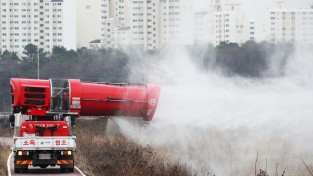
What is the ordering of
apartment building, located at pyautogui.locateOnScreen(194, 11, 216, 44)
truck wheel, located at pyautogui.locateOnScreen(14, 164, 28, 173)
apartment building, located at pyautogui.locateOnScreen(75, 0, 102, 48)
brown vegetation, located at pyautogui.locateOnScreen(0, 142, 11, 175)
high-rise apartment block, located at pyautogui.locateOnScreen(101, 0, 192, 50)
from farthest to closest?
apartment building, located at pyautogui.locateOnScreen(75, 0, 102, 48) < high-rise apartment block, located at pyautogui.locateOnScreen(101, 0, 192, 50) < apartment building, located at pyautogui.locateOnScreen(194, 11, 216, 44) < brown vegetation, located at pyautogui.locateOnScreen(0, 142, 11, 175) < truck wheel, located at pyautogui.locateOnScreen(14, 164, 28, 173)

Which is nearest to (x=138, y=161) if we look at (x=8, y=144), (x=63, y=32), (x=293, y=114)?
(x=293, y=114)

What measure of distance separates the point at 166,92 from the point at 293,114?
527cm

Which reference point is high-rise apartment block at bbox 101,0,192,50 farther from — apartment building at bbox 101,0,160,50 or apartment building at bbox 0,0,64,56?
apartment building at bbox 0,0,64,56

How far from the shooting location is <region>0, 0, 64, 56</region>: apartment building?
168 meters

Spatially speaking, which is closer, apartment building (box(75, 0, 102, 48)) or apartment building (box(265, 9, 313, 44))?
apartment building (box(265, 9, 313, 44))

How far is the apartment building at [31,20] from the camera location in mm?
167875

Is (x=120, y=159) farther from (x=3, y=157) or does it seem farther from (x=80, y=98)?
(x=3, y=157)

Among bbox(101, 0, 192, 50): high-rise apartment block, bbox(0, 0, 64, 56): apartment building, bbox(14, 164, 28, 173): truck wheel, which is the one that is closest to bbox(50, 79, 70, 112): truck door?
bbox(14, 164, 28, 173): truck wheel

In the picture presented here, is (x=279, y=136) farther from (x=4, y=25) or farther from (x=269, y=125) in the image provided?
(x=4, y=25)

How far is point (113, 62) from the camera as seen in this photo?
111 m

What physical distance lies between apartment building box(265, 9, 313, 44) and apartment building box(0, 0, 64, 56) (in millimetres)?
45963

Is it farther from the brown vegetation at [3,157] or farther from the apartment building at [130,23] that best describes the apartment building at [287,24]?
the brown vegetation at [3,157]

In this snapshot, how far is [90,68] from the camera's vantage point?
115562 millimetres

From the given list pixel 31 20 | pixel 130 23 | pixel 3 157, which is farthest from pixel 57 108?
pixel 31 20
